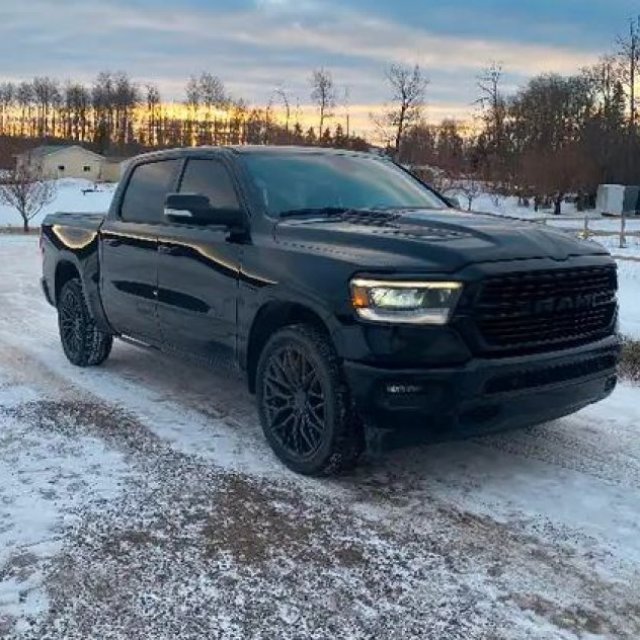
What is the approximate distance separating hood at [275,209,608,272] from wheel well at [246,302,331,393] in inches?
13.3

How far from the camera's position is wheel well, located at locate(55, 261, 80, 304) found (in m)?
7.09

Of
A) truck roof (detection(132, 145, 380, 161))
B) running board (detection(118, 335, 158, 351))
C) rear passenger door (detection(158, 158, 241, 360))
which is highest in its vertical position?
truck roof (detection(132, 145, 380, 161))

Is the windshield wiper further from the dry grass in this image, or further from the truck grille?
the dry grass

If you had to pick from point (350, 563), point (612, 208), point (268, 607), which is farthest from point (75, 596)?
point (612, 208)

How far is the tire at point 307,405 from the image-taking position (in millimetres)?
4211

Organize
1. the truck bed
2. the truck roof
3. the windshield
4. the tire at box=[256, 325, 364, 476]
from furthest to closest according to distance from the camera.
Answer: the truck bed, the truck roof, the windshield, the tire at box=[256, 325, 364, 476]

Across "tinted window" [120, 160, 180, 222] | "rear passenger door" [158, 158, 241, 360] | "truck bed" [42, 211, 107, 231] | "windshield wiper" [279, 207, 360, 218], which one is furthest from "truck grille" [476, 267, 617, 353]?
"truck bed" [42, 211, 107, 231]

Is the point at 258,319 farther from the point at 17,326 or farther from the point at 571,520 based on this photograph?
the point at 17,326

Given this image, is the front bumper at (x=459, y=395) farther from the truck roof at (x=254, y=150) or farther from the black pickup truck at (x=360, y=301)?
the truck roof at (x=254, y=150)

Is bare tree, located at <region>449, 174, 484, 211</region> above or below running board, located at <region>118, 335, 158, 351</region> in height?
above

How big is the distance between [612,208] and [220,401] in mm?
46101

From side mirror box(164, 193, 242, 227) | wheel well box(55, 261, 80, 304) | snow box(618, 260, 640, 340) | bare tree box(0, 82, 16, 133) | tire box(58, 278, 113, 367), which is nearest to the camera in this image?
side mirror box(164, 193, 242, 227)

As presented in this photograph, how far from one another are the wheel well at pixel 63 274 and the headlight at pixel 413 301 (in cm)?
386

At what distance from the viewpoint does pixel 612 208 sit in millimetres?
48000
